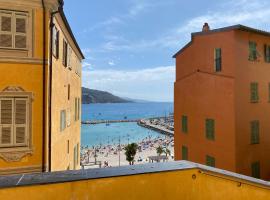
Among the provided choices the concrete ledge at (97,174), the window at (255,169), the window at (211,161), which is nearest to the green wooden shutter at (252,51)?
the window at (255,169)

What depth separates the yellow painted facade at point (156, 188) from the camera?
4.23 m

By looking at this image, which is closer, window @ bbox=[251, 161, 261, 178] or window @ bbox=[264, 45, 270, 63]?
window @ bbox=[251, 161, 261, 178]

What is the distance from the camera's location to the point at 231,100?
57.6 feet

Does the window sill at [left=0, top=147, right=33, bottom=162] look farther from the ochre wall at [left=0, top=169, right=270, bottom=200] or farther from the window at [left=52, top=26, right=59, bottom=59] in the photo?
the ochre wall at [left=0, top=169, right=270, bottom=200]

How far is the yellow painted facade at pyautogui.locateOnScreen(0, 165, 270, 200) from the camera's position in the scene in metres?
4.23

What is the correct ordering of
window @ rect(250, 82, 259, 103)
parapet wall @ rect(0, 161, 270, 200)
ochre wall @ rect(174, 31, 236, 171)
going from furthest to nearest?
window @ rect(250, 82, 259, 103) < ochre wall @ rect(174, 31, 236, 171) < parapet wall @ rect(0, 161, 270, 200)

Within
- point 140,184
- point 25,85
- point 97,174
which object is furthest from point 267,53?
point 97,174

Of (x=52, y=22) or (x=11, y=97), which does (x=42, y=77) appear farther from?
(x=52, y=22)

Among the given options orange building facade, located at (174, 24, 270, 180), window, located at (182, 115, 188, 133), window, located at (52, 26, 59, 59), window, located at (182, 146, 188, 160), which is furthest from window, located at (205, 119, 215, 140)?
window, located at (52, 26, 59, 59)

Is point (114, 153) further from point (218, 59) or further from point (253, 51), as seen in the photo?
point (253, 51)

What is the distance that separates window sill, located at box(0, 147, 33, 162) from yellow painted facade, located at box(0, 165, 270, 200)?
20.9 ft

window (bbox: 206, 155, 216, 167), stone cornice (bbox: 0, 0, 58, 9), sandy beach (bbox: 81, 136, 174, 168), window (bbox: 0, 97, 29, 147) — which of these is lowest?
sandy beach (bbox: 81, 136, 174, 168)

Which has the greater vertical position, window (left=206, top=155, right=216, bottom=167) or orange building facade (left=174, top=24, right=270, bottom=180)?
orange building facade (left=174, top=24, right=270, bottom=180)

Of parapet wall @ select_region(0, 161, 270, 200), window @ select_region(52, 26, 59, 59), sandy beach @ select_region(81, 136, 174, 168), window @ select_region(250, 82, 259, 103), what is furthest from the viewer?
sandy beach @ select_region(81, 136, 174, 168)
